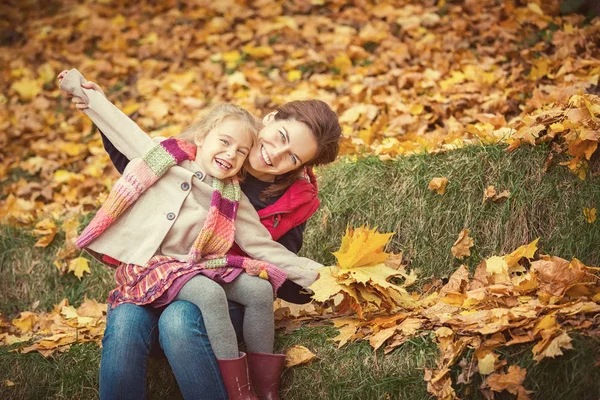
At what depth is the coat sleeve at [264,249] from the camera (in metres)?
2.52

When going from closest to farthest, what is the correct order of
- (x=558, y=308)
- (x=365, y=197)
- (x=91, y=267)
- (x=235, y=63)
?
(x=558, y=308)
(x=365, y=197)
(x=91, y=267)
(x=235, y=63)

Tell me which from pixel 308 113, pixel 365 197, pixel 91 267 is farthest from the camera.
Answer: pixel 91 267

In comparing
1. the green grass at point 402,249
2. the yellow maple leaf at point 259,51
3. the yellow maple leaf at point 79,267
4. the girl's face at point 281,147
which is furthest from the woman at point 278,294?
the yellow maple leaf at point 259,51

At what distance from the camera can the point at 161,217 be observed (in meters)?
2.43

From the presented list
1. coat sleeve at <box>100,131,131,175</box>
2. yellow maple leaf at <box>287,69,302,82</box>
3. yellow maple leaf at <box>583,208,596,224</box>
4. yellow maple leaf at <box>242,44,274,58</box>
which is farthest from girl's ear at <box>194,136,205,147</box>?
yellow maple leaf at <box>242,44,274,58</box>

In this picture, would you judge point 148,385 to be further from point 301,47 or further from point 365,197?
point 301,47

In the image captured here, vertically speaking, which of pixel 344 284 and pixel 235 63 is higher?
pixel 235 63

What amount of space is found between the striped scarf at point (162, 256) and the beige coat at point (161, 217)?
1.5 inches

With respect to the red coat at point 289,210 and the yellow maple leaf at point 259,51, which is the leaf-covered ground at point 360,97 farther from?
the red coat at point 289,210

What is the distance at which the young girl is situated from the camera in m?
2.38

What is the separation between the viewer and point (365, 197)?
3.24m

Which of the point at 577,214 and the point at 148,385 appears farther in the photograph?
the point at 577,214

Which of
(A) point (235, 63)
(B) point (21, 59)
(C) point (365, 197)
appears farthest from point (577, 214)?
(B) point (21, 59)

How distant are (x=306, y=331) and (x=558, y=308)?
0.95 metres
